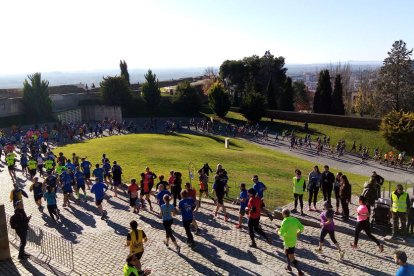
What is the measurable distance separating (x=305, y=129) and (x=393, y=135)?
11.4 metres

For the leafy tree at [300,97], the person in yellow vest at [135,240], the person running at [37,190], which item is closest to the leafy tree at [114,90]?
the leafy tree at [300,97]

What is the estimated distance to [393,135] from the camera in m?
39.4

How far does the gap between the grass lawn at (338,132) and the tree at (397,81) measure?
320 inches

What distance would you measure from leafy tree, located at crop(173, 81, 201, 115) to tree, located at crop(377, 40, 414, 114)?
2520 centimetres

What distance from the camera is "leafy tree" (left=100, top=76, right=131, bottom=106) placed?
54.7 meters

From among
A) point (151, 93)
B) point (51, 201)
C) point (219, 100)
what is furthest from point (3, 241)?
point (219, 100)

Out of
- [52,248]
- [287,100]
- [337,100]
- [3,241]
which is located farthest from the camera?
[287,100]

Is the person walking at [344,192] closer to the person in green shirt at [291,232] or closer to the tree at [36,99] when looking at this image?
the person in green shirt at [291,232]

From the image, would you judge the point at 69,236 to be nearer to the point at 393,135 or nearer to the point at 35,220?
the point at 35,220

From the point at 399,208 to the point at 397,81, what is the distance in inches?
1794

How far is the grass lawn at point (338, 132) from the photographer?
144 feet

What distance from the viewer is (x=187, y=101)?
55.2 m

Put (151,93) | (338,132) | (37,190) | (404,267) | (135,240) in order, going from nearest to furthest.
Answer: (404,267), (135,240), (37,190), (338,132), (151,93)

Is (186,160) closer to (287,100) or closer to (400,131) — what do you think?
(400,131)
